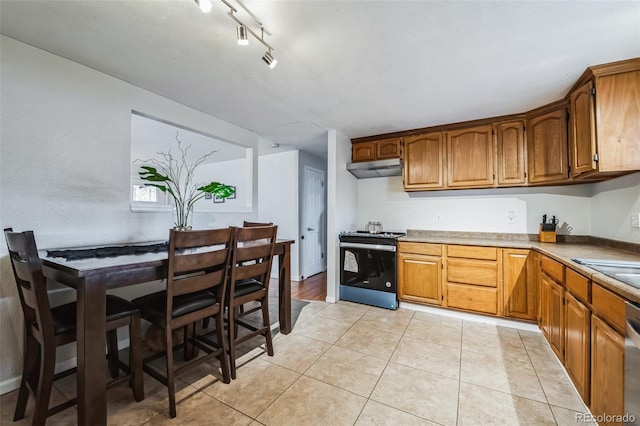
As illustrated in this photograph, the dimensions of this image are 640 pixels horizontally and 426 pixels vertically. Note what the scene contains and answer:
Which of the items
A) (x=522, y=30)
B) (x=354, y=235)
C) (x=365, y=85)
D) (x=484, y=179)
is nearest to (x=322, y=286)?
(x=354, y=235)

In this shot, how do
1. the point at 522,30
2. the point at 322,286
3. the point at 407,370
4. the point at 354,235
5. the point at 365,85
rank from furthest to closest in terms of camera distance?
1. the point at 322,286
2. the point at 354,235
3. the point at 365,85
4. the point at 407,370
5. the point at 522,30

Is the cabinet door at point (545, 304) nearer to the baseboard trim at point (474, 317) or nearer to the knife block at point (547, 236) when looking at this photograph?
the baseboard trim at point (474, 317)

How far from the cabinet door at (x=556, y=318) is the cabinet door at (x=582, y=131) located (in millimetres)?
1016

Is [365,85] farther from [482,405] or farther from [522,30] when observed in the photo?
[482,405]

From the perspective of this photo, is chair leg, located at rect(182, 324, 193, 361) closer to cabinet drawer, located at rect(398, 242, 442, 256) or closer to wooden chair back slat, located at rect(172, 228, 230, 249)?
wooden chair back slat, located at rect(172, 228, 230, 249)

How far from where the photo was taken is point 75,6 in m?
1.45

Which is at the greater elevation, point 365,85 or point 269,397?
point 365,85

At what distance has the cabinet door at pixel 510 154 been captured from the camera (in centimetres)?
289

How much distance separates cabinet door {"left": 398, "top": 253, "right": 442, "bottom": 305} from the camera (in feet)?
9.90

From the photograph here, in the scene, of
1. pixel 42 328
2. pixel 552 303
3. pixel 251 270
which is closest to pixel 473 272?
pixel 552 303

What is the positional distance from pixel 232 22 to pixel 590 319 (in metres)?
2.63

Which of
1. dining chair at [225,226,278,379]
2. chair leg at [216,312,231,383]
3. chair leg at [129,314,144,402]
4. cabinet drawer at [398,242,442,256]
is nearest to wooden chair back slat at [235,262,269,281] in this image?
dining chair at [225,226,278,379]

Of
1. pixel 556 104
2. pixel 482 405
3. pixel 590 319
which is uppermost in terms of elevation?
pixel 556 104

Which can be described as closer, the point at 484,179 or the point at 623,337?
the point at 623,337
